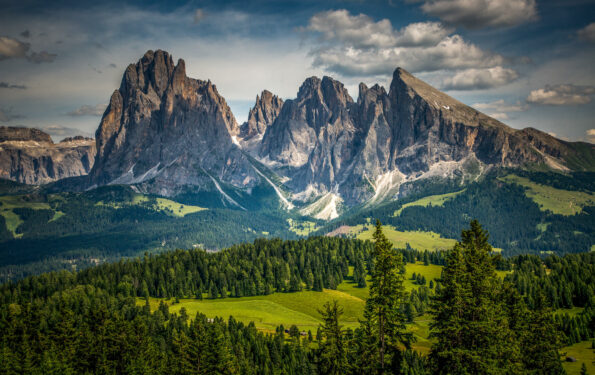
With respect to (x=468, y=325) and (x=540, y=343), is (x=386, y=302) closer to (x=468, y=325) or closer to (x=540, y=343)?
(x=468, y=325)

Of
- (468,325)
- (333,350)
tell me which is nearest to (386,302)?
(468,325)

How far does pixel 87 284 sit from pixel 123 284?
11.9m

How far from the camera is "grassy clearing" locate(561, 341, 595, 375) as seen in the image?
81875mm

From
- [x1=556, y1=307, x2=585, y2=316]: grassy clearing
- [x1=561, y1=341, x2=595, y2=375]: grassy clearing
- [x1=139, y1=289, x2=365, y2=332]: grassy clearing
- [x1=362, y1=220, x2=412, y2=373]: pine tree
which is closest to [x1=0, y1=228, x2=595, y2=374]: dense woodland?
[x1=362, y1=220, x2=412, y2=373]: pine tree

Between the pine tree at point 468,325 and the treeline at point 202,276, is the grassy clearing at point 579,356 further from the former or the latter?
the treeline at point 202,276

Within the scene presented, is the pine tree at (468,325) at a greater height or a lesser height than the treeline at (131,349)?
greater

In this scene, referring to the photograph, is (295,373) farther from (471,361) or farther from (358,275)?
(358,275)

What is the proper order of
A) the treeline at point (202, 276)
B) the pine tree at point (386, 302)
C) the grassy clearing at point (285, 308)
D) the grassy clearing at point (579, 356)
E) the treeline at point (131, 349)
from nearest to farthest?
the pine tree at point (386, 302) → the treeline at point (131, 349) → the grassy clearing at point (579, 356) → the grassy clearing at point (285, 308) → the treeline at point (202, 276)

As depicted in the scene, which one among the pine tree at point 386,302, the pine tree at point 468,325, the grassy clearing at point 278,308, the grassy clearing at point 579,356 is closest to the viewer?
the pine tree at point 468,325

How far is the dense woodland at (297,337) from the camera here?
40.8 metres

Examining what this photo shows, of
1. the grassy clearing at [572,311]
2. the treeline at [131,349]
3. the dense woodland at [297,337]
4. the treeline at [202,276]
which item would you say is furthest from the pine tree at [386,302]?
the treeline at [202,276]

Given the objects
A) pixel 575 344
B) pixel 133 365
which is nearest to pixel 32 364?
pixel 133 365

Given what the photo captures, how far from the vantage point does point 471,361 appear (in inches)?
1539

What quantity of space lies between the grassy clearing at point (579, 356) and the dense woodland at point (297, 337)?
8.06 feet
